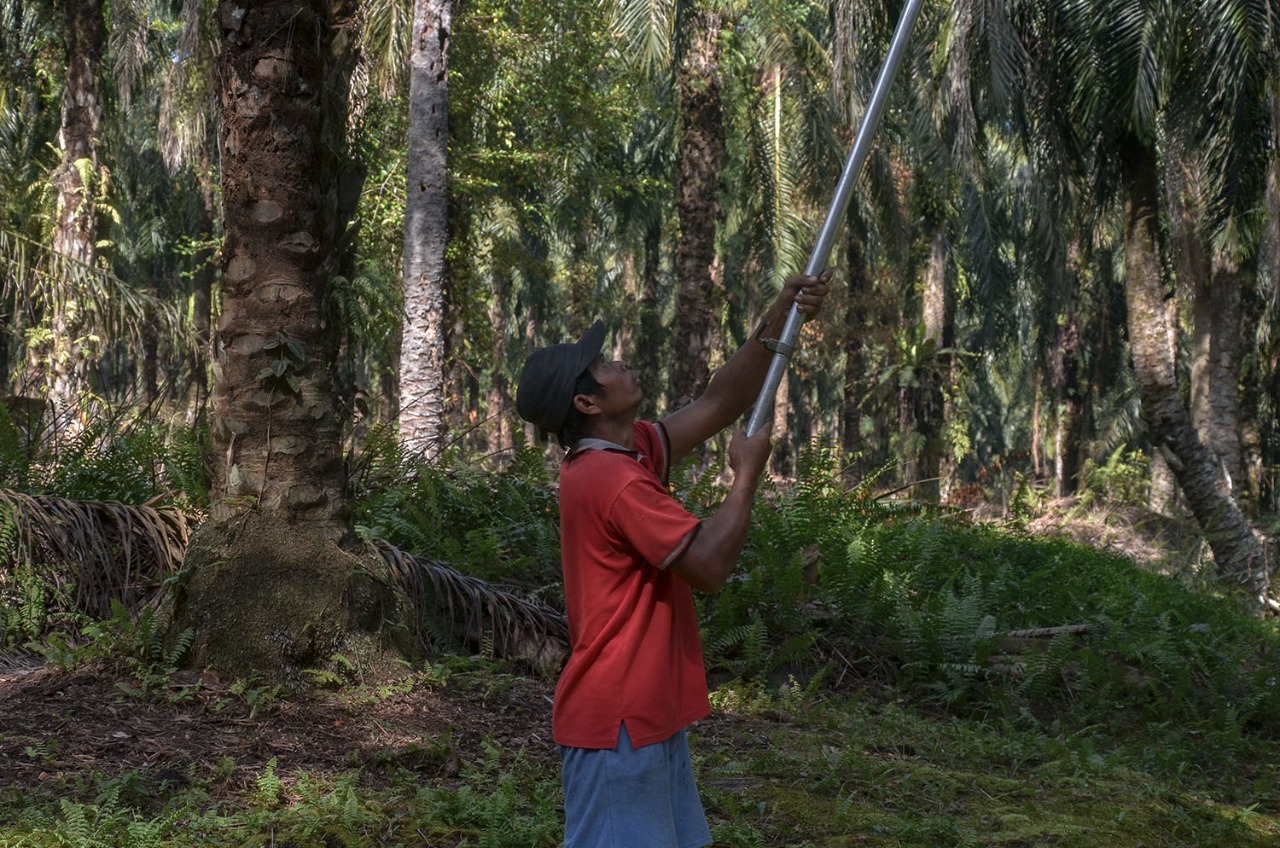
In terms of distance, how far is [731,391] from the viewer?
12.5 ft

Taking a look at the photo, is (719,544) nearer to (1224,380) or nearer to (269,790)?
(269,790)

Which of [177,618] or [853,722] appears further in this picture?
[853,722]

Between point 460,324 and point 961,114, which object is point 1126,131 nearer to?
point 961,114

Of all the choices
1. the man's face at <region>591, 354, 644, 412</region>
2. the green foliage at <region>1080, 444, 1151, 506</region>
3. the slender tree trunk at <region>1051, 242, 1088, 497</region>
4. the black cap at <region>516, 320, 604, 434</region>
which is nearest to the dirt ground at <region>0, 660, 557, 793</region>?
the black cap at <region>516, 320, 604, 434</region>

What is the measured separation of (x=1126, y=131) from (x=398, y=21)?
776 centimetres

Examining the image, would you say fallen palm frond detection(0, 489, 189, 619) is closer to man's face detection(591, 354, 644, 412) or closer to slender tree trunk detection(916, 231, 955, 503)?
man's face detection(591, 354, 644, 412)

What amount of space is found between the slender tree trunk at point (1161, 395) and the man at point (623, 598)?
472 inches

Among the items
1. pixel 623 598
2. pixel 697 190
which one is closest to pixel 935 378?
pixel 697 190

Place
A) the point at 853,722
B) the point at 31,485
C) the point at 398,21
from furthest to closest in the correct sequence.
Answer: the point at 398,21
the point at 31,485
the point at 853,722

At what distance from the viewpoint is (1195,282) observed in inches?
738

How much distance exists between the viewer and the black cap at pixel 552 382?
3191mm

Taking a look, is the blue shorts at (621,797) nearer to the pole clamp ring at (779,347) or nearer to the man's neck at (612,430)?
the man's neck at (612,430)

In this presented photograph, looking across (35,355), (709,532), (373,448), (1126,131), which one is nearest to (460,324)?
(35,355)

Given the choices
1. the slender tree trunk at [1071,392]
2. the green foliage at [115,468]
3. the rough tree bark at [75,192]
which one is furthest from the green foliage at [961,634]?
the slender tree trunk at [1071,392]
